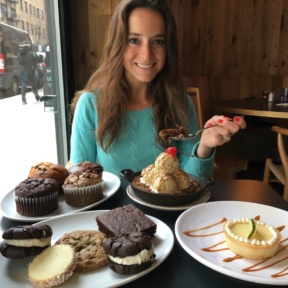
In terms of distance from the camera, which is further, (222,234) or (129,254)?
(222,234)

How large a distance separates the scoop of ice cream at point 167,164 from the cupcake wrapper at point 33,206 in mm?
325

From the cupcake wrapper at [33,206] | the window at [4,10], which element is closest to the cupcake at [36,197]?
the cupcake wrapper at [33,206]

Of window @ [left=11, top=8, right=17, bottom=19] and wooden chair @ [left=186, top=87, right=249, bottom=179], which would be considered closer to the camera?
window @ [left=11, top=8, right=17, bottom=19]

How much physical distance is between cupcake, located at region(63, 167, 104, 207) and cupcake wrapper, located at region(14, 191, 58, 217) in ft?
0.21

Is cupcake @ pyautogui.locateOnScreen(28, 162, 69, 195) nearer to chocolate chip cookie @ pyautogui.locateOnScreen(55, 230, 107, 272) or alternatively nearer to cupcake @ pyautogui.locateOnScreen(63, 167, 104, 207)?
cupcake @ pyautogui.locateOnScreen(63, 167, 104, 207)

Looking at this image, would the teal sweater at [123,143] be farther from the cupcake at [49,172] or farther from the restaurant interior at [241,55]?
the restaurant interior at [241,55]

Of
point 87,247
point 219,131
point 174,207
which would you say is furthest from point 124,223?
point 219,131

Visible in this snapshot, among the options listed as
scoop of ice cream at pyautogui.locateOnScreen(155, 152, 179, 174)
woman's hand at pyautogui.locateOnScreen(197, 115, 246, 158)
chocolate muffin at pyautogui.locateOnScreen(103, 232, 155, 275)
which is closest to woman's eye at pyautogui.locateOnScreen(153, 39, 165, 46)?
woman's hand at pyautogui.locateOnScreen(197, 115, 246, 158)

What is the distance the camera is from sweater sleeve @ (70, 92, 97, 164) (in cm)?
139

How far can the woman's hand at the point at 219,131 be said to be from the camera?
0.95 m

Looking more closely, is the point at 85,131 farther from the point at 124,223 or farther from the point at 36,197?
the point at 124,223

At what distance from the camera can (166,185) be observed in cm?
85

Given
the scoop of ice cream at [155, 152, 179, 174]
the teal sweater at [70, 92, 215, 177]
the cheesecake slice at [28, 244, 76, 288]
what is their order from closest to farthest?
the cheesecake slice at [28, 244, 76, 288]
the scoop of ice cream at [155, 152, 179, 174]
the teal sweater at [70, 92, 215, 177]

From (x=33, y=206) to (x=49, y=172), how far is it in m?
0.16
